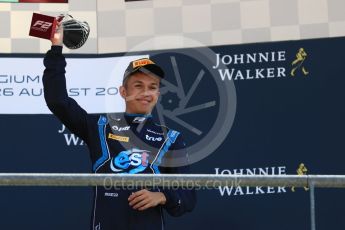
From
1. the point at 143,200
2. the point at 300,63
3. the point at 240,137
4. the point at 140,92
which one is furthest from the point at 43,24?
the point at 300,63

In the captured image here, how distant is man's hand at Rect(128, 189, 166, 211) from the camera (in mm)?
2943

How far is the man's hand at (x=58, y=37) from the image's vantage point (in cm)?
307

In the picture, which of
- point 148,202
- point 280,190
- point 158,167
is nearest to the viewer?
point 148,202

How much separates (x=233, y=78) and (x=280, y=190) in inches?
30.1

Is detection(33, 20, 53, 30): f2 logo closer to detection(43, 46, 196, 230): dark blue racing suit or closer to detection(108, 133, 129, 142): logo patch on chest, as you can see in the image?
detection(43, 46, 196, 230): dark blue racing suit

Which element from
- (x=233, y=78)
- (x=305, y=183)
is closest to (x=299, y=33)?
(x=233, y=78)

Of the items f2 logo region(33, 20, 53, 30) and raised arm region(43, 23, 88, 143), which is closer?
f2 logo region(33, 20, 53, 30)

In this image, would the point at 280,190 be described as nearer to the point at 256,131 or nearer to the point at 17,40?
the point at 256,131

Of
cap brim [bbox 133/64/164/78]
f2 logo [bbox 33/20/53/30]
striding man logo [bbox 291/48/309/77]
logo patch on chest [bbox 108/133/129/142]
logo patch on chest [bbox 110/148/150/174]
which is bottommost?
logo patch on chest [bbox 110/148/150/174]

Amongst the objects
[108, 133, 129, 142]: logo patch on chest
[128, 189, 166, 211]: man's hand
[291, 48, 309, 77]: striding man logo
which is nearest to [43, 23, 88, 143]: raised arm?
[108, 133, 129, 142]: logo patch on chest

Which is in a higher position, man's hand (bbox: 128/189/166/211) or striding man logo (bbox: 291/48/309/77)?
striding man logo (bbox: 291/48/309/77)

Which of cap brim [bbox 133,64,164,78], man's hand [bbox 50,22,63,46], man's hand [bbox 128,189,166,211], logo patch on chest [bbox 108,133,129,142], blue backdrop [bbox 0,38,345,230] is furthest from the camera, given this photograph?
blue backdrop [bbox 0,38,345,230]

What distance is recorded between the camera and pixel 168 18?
4.54m

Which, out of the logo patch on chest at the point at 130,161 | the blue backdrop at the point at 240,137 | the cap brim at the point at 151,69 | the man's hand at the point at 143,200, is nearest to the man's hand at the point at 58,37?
the cap brim at the point at 151,69
